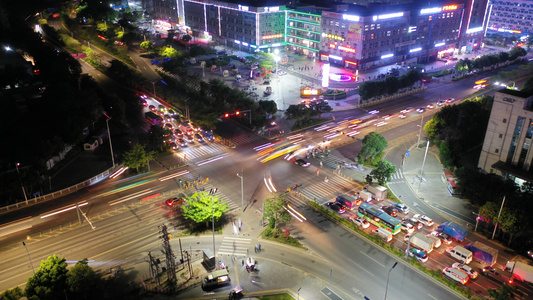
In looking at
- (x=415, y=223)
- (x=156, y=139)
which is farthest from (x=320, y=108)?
(x=415, y=223)

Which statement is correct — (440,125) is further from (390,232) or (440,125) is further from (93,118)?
(93,118)

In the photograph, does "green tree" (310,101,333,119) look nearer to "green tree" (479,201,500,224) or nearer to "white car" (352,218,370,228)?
"white car" (352,218,370,228)

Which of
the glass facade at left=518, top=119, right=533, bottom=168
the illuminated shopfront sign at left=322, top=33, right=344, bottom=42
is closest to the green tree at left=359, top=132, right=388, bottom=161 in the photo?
the glass facade at left=518, top=119, right=533, bottom=168

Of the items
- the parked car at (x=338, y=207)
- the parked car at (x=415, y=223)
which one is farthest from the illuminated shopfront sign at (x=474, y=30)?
the parked car at (x=338, y=207)

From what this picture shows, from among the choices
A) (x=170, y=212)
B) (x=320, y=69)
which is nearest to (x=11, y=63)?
(x=170, y=212)

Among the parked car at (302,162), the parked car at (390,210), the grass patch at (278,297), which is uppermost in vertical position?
the parked car at (390,210)

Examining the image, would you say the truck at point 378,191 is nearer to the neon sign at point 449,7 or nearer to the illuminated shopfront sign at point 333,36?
the illuminated shopfront sign at point 333,36
